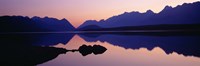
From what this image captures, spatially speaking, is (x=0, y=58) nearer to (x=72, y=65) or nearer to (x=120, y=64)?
(x=72, y=65)

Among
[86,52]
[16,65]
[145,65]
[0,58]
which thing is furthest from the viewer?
[86,52]

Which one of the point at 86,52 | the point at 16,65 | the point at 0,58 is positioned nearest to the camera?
the point at 16,65

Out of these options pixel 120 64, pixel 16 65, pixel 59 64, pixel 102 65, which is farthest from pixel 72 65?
pixel 16 65

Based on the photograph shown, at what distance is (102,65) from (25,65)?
412 inches

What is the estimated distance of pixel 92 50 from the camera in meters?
53.2

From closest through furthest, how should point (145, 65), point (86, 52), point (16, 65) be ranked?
point (16, 65), point (145, 65), point (86, 52)

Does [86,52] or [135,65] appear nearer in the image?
[135,65]

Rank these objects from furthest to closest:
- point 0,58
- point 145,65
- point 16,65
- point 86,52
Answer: point 86,52 < point 145,65 < point 0,58 < point 16,65

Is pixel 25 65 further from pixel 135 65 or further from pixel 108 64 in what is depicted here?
pixel 135 65

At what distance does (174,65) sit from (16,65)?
19.0 m

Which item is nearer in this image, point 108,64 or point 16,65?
point 16,65

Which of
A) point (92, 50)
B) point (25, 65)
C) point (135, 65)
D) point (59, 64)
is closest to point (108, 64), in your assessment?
point (135, 65)

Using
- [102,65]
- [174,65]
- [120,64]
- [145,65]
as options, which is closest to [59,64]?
[102,65]

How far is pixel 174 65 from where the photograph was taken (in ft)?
114
